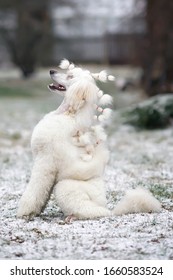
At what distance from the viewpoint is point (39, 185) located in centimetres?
650

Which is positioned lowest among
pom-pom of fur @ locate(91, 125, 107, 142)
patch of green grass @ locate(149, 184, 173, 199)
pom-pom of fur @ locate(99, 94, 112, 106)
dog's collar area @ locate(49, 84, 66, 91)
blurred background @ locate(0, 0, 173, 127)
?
blurred background @ locate(0, 0, 173, 127)

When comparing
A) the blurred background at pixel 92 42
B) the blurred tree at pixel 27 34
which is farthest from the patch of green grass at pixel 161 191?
the blurred tree at pixel 27 34

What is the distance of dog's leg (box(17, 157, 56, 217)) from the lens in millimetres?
6504

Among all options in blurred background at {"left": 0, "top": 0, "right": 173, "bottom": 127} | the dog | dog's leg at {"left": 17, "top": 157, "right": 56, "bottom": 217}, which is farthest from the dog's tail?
blurred background at {"left": 0, "top": 0, "right": 173, "bottom": 127}

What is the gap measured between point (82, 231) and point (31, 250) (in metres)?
0.69

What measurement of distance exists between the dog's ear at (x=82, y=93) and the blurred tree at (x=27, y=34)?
24.8 metres

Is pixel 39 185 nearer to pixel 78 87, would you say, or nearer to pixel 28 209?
pixel 28 209

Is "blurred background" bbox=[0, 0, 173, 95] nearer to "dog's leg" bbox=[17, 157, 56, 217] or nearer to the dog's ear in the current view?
the dog's ear

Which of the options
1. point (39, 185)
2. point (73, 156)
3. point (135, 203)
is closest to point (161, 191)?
point (135, 203)

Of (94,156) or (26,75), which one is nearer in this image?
(94,156)

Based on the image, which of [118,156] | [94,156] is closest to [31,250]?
[94,156]

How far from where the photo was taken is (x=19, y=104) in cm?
2233
